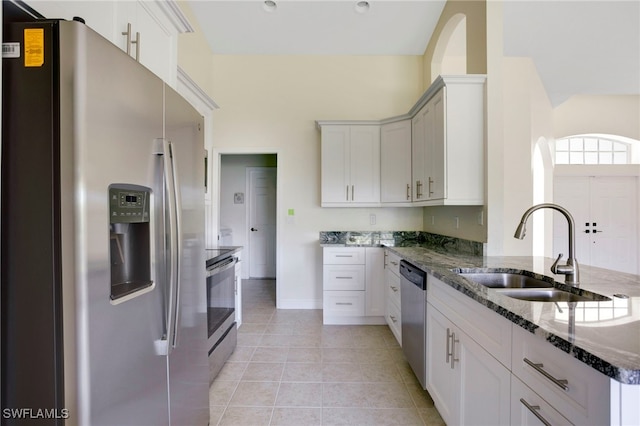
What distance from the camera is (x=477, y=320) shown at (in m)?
1.26

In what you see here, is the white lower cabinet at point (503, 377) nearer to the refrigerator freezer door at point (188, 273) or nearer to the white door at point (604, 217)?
the refrigerator freezer door at point (188, 273)

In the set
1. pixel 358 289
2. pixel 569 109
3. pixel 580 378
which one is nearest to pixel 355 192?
pixel 358 289

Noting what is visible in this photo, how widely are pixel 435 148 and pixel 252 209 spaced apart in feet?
12.9

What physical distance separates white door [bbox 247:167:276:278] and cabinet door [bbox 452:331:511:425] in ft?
15.0

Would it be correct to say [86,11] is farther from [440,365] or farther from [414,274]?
[440,365]

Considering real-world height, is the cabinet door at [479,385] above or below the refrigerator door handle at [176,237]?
below

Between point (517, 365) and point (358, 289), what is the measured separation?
237 cm

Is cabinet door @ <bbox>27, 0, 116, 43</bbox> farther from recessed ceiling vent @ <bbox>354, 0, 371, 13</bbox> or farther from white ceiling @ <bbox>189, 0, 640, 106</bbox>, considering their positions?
recessed ceiling vent @ <bbox>354, 0, 371, 13</bbox>

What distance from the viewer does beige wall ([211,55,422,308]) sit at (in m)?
3.91

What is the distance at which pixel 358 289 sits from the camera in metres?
3.32

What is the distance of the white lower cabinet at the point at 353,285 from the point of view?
10.8 feet

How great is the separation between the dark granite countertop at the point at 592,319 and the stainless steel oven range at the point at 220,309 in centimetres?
157

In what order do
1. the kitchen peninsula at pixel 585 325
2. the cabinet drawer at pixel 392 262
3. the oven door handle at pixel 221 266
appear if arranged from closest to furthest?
the kitchen peninsula at pixel 585 325, the oven door handle at pixel 221 266, the cabinet drawer at pixel 392 262

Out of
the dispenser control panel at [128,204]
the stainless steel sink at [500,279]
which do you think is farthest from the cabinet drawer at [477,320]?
the dispenser control panel at [128,204]
